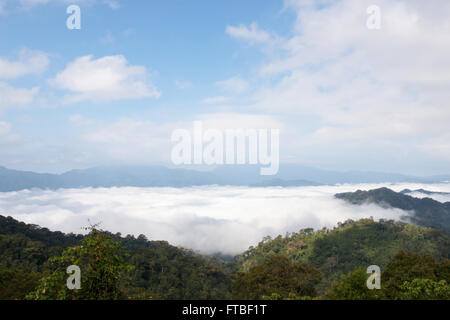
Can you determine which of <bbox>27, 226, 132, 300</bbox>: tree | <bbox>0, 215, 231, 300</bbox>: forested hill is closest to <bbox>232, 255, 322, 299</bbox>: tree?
<bbox>27, 226, 132, 300</bbox>: tree

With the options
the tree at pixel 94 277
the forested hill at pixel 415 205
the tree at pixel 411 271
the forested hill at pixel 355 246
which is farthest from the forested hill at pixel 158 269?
the forested hill at pixel 415 205

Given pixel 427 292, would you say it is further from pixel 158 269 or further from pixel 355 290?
pixel 158 269

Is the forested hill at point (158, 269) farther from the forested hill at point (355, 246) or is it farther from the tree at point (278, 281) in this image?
the forested hill at point (355, 246)

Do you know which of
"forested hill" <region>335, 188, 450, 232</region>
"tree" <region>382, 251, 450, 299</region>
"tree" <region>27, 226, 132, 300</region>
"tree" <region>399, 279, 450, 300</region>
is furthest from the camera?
"forested hill" <region>335, 188, 450, 232</region>

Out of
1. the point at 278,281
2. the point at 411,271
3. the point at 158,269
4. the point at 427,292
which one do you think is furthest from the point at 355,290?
the point at 158,269

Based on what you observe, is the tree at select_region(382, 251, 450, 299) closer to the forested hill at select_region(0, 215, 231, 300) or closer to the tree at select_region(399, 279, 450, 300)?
the tree at select_region(399, 279, 450, 300)
